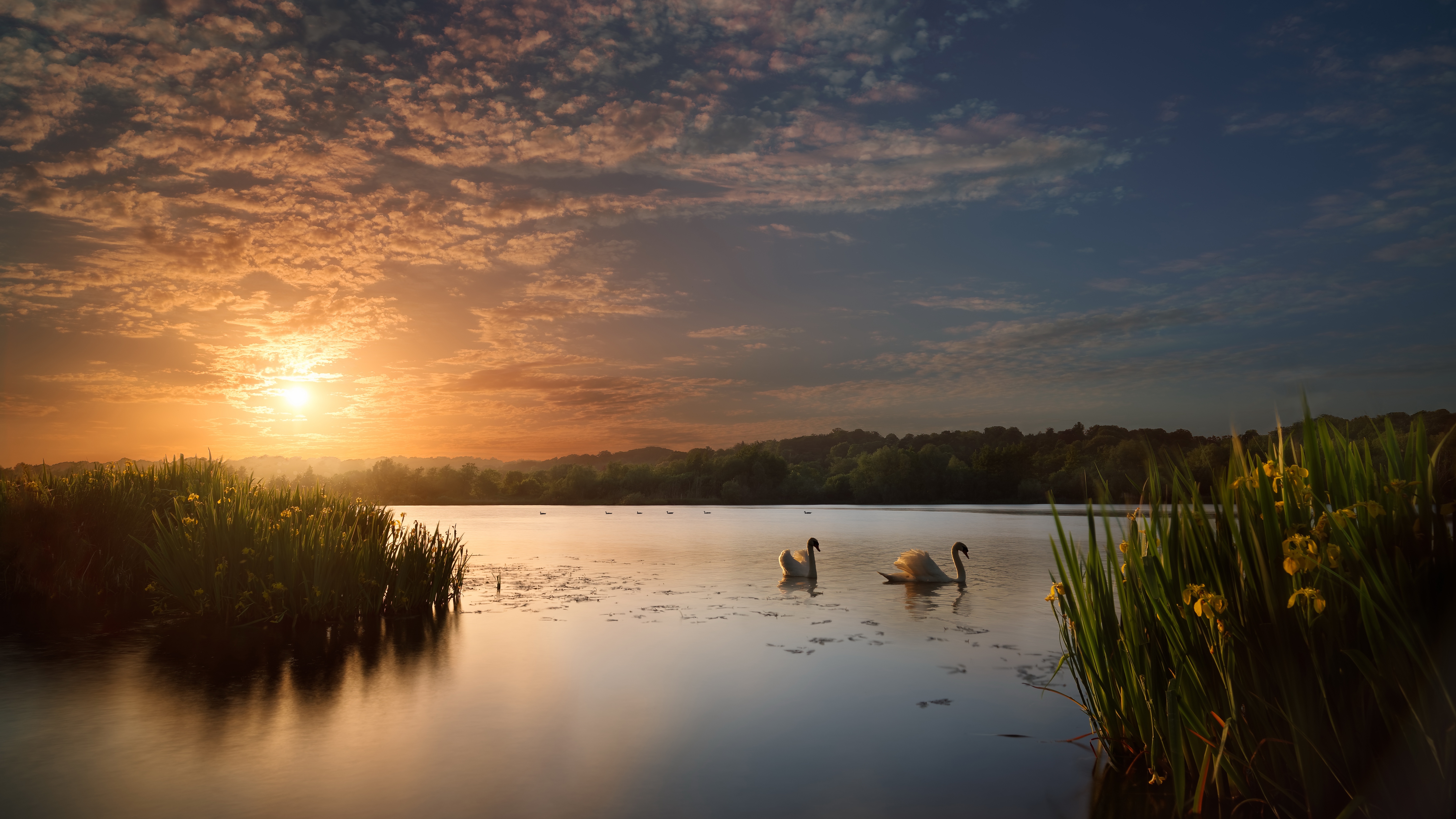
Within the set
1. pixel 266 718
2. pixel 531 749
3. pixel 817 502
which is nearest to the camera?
pixel 531 749

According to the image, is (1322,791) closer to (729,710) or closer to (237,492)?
(729,710)

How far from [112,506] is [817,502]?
10413 centimetres

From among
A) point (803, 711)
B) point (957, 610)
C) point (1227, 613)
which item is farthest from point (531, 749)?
point (957, 610)

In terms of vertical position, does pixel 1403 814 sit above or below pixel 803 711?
above

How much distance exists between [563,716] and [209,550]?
25.0 feet

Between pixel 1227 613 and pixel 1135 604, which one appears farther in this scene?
pixel 1135 604

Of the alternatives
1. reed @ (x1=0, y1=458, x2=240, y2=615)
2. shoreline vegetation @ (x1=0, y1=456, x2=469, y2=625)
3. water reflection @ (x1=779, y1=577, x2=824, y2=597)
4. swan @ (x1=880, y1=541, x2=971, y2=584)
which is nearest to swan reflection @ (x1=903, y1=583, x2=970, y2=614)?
swan @ (x1=880, y1=541, x2=971, y2=584)

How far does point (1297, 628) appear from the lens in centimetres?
436

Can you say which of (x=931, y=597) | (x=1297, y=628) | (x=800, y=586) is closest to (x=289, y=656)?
(x=1297, y=628)

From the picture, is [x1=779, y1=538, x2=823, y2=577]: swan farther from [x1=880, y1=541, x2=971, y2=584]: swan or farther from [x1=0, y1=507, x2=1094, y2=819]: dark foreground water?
[x1=0, y1=507, x2=1094, y2=819]: dark foreground water

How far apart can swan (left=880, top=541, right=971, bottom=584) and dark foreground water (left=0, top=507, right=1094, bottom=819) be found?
113 inches

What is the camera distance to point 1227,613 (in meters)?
4.52

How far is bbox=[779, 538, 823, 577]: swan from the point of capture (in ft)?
64.8

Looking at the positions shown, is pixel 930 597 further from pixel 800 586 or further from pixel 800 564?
pixel 800 564
